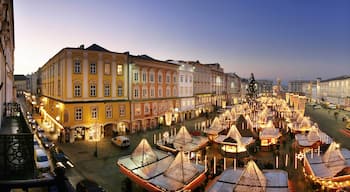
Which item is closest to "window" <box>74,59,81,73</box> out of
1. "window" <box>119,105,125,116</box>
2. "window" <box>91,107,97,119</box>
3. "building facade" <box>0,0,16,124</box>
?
"window" <box>91,107,97,119</box>

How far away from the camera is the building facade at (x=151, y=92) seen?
3522 centimetres

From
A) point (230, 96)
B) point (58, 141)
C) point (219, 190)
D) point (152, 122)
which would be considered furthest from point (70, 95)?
point (230, 96)

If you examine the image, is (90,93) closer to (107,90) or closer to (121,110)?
(107,90)

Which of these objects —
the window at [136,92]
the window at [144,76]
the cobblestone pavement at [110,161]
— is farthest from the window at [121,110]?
the window at [144,76]

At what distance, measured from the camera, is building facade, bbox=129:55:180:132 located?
3522 centimetres

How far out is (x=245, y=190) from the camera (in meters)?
12.3

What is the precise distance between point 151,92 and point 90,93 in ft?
36.2

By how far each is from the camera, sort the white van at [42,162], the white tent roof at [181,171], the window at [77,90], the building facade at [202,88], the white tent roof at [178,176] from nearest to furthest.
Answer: the white tent roof at [178,176] → the white tent roof at [181,171] → the white van at [42,162] → the window at [77,90] → the building facade at [202,88]

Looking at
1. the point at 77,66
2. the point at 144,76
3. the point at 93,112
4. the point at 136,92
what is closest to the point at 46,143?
the point at 93,112

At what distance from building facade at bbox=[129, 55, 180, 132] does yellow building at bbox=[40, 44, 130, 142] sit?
1369mm

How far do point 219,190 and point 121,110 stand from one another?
74.9 ft

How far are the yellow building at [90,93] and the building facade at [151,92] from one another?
137 centimetres

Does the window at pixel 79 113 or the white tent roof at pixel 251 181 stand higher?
the window at pixel 79 113

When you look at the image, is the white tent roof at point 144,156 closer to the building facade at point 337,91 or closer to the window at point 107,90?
the window at point 107,90
